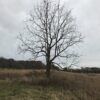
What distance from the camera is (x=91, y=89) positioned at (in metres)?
29.2

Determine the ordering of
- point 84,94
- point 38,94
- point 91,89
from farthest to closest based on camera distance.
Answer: point 91,89 → point 84,94 → point 38,94

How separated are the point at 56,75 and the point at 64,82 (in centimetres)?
238

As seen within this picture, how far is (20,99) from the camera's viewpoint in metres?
21.9

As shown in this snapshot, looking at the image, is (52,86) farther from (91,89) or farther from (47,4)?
(47,4)

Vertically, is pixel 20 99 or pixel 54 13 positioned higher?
pixel 54 13

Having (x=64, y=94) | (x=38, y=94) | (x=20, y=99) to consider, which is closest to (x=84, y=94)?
(x=64, y=94)

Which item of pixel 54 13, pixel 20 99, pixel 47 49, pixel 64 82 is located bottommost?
pixel 20 99

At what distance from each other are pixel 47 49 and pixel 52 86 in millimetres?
5790

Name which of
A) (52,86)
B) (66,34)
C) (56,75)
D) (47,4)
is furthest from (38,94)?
(47,4)

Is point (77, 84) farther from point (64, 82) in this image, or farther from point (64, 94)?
point (64, 94)

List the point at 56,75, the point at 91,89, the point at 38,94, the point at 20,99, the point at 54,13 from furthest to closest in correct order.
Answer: the point at 54,13, the point at 56,75, the point at 91,89, the point at 38,94, the point at 20,99

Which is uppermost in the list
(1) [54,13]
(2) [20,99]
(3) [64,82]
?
(1) [54,13]

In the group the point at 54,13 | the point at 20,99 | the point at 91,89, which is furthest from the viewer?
the point at 54,13

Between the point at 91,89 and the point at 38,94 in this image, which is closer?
the point at 38,94
